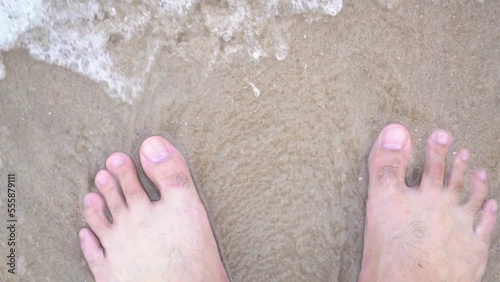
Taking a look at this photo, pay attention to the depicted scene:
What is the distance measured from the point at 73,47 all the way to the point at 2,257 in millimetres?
769

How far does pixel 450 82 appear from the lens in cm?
173

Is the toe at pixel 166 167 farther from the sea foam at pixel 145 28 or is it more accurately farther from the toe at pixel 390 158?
the toe at pixel 390 158

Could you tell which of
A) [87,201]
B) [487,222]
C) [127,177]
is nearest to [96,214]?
[87,201]

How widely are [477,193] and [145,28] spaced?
1.28 m

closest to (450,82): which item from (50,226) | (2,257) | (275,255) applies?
(275,255)

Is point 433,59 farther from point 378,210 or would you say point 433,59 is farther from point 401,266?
point 401,266

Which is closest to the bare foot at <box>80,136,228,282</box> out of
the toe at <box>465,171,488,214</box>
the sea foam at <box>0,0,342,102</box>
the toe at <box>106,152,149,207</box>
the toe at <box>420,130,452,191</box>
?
the toe at <box>106,152,149,207</box>

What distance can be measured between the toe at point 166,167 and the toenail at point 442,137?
33.3 inches

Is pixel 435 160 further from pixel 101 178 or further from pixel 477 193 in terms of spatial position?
pixel 101 178

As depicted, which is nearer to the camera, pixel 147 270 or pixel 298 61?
pixel 298 61

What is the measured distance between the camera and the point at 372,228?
1.82 meters

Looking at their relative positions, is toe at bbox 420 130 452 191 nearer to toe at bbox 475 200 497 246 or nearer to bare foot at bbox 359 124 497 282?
bare foot at bbox 359 124 497 282

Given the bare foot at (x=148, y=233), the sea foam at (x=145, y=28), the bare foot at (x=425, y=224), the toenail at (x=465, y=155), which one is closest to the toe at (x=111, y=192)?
the bare foot at (x=148, y=233)

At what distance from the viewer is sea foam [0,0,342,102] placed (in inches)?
67.1
